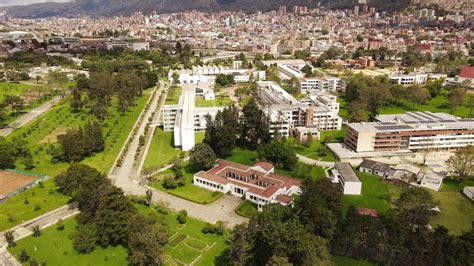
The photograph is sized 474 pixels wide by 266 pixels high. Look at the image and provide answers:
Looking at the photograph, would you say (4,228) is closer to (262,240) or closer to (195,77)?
(262,240)

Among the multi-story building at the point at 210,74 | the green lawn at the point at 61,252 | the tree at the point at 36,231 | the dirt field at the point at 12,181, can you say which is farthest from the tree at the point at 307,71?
the tree at the point at 36,231

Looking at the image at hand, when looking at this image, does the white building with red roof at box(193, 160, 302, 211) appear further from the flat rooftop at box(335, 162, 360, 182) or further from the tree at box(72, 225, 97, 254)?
the tree at box(72, 225, 97, 254)

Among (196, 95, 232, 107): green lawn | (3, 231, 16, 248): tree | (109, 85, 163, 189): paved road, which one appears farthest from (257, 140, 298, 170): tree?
(196, 95, 232, 107): green lawn

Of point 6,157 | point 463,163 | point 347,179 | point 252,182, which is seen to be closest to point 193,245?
point 252,182

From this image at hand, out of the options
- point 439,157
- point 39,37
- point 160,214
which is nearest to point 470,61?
point 439,157

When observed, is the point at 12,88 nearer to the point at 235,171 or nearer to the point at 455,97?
the point at 235,171

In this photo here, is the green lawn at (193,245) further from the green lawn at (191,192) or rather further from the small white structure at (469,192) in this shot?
the small white structure at (469,192)
